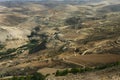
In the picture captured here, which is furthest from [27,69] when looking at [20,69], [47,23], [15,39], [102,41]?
[47,23]

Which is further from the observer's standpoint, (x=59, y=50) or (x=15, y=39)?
(x=15, y=39)

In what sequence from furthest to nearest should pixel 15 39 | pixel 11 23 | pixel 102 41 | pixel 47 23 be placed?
pixel 11 23 < pixel 47 23 < pixel 15 39 < pixel 102 41

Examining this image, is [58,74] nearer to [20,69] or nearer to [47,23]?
[20,69]

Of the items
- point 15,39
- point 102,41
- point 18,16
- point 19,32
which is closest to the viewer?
point 102,41

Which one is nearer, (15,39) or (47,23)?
(15,39)

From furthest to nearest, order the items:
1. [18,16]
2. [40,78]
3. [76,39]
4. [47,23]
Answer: [18,16] → [47,23] → [76,39] → [40,78]

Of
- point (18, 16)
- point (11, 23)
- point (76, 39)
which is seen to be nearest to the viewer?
point (76, 39)

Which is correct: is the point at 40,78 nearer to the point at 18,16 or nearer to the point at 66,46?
the point at 66,46

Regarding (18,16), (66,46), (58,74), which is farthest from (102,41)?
(18,16)
